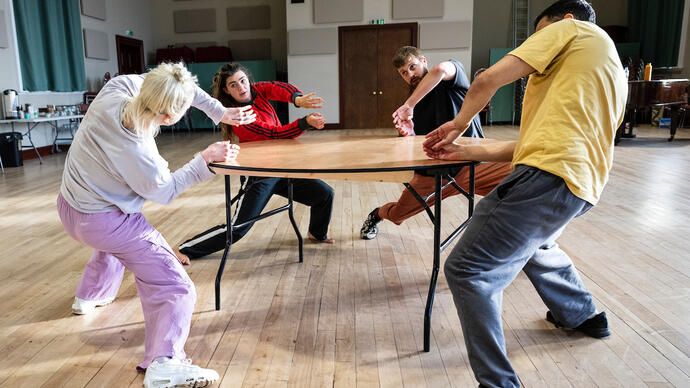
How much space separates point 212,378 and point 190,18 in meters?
12.8

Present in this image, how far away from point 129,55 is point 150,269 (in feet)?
38.5

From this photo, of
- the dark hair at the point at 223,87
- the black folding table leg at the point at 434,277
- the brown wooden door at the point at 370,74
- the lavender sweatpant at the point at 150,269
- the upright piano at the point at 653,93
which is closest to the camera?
the lavender sweatpant at the point at 150,269

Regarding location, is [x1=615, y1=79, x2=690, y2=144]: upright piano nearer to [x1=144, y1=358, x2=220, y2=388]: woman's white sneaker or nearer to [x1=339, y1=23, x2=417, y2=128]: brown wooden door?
[x1=339, y1=23, x2=417, y2=128]: brown wooden door

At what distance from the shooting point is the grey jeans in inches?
54.9

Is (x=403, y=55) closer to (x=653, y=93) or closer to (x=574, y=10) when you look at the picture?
(x=574, y=10)

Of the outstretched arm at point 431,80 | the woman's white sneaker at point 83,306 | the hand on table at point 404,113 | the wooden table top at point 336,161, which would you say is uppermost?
the outstretched arm at point 431,80

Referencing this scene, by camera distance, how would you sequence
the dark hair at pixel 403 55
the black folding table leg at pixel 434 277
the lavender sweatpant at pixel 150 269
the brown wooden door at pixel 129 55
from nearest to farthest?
1. the lavender sweatpant at pixel 150 269
2. the black folding table leg at pixel 434 277
3. the dark hair at pixel 403 55
4. the brown wooden door at pixel 129 55

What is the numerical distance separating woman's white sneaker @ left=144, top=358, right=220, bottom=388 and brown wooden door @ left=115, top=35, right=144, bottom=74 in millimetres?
11019

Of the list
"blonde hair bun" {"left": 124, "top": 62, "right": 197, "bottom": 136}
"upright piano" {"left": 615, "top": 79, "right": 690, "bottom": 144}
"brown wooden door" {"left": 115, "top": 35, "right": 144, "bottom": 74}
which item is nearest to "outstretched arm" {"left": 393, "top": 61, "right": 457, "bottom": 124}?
"blonde hair bun" {"left": 124, "top": 62, "right": 197, "bottom": 136}

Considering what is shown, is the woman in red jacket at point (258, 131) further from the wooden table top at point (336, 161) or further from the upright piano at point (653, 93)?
the upright piano at point (653, 93)

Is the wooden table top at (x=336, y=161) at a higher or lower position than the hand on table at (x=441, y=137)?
lower

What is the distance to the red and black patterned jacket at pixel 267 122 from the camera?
9.51ft

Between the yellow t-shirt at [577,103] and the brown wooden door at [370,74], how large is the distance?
10303 millimetres

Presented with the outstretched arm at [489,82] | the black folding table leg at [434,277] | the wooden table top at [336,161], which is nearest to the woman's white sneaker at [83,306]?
the wooden table top at [336,161]
